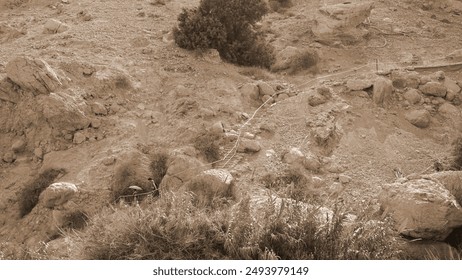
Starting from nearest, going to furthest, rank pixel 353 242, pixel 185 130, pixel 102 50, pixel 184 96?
pixel 353 242, pixel 185 130, pixel 184 96, pixel 102 50

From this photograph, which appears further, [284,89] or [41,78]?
[284,89]

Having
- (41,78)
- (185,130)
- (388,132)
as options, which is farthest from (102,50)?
(388,132)

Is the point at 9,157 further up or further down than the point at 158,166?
further down

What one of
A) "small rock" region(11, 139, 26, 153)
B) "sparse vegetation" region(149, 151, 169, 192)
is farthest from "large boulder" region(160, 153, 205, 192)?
"small rock" region(11, 139, 26, 153)

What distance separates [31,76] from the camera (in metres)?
7.30

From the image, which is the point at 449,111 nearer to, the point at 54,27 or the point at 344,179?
the point at 344,179

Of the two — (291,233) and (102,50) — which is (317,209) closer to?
(291,233)

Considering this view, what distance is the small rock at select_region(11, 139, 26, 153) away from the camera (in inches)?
279

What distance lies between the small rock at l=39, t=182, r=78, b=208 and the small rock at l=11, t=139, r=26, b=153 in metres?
1.13

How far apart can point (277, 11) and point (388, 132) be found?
16.2 ft

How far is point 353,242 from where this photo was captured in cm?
392

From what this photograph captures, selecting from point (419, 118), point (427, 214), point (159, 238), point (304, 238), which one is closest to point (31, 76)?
point (159, 238)

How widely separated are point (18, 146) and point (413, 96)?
236 inches

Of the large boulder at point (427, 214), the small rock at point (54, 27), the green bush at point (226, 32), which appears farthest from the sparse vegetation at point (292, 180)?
the small rock at point (54, 27)
